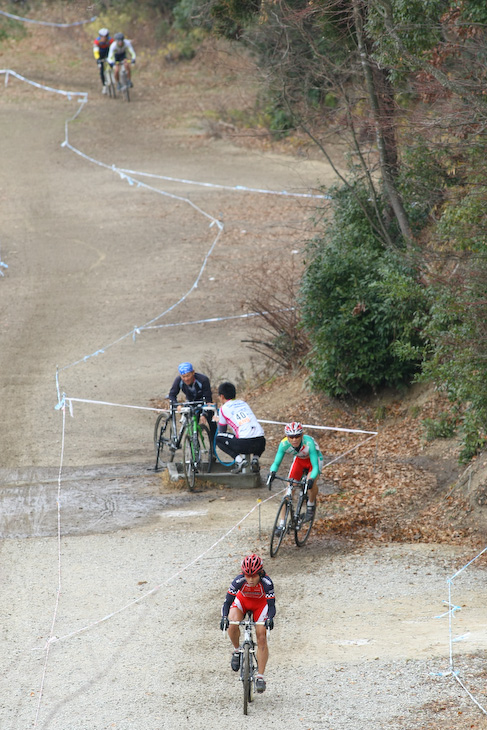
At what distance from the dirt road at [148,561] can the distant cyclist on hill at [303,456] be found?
68cm

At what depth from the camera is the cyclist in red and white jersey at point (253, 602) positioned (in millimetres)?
7871

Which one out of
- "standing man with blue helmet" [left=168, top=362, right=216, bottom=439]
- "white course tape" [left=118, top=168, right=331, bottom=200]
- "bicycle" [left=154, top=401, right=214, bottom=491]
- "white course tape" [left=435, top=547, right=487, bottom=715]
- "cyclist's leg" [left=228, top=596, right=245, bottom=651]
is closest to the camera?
"white course tape" [left=435, top=547, right=487, bottom=715]

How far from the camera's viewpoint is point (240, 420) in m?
12.6

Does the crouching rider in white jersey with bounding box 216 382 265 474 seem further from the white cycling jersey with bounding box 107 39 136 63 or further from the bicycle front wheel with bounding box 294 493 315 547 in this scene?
the white cycling jersey with bounding box 107 39 136 63

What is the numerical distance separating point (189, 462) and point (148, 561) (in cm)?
222

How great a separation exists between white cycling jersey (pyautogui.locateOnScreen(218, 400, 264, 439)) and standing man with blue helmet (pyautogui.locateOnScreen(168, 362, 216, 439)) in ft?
1.76

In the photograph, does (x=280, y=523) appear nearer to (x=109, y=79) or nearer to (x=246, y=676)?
(x=246, y=676)

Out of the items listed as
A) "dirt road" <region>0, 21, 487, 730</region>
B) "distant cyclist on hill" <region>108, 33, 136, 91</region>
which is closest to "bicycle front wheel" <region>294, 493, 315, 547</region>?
"dirt road" <region>0, 21, 487, 730</region>

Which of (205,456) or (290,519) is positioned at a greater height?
(205,456)

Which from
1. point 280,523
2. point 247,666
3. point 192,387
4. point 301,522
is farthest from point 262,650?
point 192,387

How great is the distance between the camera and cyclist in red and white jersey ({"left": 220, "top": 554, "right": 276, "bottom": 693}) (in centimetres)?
787

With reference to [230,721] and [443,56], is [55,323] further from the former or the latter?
[230,721]

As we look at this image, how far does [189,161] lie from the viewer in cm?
3406

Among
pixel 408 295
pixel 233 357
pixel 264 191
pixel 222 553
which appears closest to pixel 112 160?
pixel 264 191
